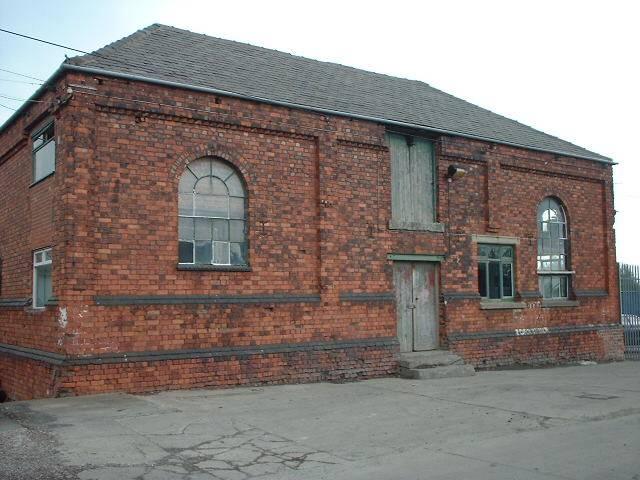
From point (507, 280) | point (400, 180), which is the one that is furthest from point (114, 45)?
point (507, 280)

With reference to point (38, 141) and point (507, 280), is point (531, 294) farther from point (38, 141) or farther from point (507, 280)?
point (38, 141)

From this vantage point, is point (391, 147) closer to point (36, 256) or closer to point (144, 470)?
point (36, 256)

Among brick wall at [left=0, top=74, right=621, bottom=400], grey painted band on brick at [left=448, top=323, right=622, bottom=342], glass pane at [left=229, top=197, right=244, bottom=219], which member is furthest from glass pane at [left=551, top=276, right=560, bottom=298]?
glass pane at [left=229, top=197, right=244, bottom=219]

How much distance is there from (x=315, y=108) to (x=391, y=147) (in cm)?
229

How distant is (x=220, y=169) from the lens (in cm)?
1212

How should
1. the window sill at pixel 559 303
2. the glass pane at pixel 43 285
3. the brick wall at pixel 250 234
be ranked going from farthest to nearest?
the window sill at pixel 559 303
the glass pane at pixel 43 285
the brick wall at pixel 250 234

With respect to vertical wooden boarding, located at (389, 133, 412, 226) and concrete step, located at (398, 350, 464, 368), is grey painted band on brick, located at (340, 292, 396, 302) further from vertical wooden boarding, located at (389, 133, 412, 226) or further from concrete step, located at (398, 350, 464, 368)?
Answer: vertical wooden boarding, located at (389, 133, 412, 226)

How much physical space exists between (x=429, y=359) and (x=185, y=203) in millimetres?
6046

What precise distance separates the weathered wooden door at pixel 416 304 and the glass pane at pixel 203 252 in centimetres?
430

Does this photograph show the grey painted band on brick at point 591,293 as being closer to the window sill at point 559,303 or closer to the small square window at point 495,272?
the window sill at point 559,303

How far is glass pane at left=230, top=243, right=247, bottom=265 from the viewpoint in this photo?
12125 mm

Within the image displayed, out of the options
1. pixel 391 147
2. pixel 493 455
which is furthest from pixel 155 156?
pixel 493 455

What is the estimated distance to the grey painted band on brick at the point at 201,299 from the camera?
35.1 feet

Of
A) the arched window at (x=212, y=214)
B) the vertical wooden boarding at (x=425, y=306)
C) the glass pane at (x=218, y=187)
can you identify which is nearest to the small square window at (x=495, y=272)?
the vertical wooden boarding at (x=425, y=306)
